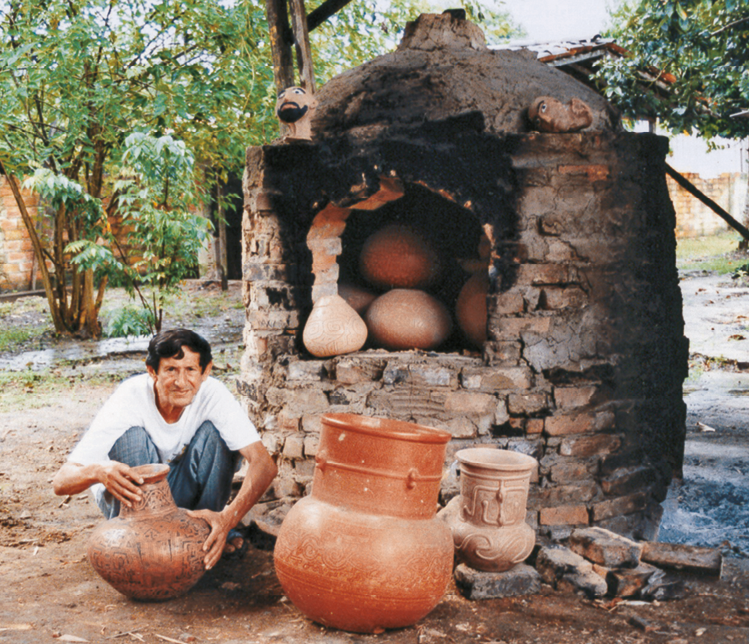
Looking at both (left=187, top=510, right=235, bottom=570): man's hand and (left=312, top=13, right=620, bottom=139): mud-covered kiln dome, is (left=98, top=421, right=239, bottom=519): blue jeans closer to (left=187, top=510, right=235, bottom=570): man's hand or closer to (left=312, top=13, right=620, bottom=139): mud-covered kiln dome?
(left=187, top=510, right=235, bottom=570): man's hand

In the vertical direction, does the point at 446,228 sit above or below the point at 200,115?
below

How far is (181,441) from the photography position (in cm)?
304

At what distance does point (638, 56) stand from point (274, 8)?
3765mm

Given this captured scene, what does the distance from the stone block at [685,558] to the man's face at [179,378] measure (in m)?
2.10

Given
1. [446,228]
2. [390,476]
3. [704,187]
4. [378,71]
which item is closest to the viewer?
[390,476]

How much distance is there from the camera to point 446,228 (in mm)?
4441

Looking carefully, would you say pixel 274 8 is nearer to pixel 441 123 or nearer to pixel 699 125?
pixel 441 123

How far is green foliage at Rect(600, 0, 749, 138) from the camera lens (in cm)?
640

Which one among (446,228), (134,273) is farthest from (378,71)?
(134,273)

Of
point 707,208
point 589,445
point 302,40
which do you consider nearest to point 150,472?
point 589,445

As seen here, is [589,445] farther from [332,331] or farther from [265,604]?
[265,604]

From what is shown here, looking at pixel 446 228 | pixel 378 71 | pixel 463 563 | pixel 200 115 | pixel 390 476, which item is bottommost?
pixel 463 563

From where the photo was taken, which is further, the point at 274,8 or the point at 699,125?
the point at 699,125

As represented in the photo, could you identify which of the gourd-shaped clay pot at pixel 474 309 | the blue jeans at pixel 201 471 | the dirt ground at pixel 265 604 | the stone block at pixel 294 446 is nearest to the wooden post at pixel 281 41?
the gourd-shaped clay pot at pixel 474 309
